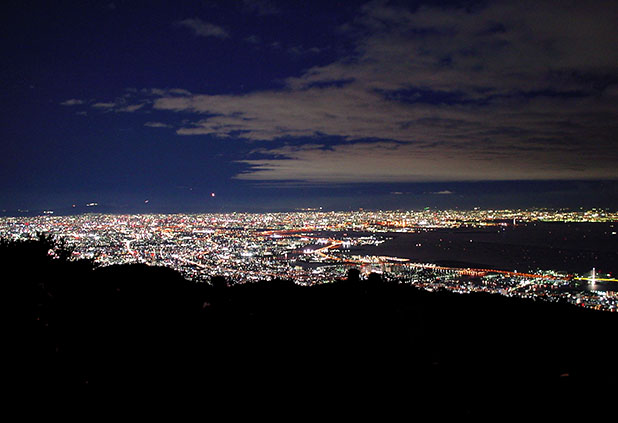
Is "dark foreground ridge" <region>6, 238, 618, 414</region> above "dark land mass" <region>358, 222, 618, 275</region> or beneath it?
above

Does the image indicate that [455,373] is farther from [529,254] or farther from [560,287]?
[529,254]

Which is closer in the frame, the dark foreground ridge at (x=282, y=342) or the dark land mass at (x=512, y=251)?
the dark foreground ridge at (x=282, y=342)

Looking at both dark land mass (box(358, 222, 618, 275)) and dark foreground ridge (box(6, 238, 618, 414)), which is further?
dark land mass (box(358, 222, 618, 275))

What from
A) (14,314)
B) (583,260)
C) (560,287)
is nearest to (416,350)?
(14,314)

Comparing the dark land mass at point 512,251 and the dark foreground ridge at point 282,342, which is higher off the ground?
the dark foreground ridge at point 282,342
